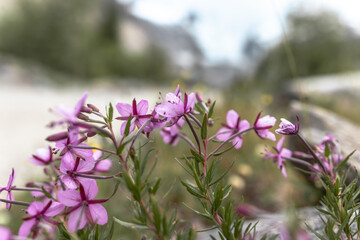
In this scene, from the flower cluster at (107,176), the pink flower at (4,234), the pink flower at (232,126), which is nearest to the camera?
the pink flower at (4,234)

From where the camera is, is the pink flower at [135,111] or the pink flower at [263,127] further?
the pink flower at [263,127]

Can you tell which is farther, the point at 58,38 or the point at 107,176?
the point at 58,38

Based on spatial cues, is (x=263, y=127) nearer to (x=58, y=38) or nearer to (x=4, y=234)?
(x=4, y=234)

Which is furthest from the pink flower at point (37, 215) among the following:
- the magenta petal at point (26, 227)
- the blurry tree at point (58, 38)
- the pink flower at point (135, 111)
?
the blurry tree at point (58, 38)

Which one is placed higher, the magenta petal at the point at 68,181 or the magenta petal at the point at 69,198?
the magenta petal at the point at 68,181

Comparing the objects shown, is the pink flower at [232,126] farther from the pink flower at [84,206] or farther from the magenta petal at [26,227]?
the magenta petal at [26,227]

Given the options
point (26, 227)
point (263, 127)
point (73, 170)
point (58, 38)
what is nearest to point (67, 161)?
point (73, 170)

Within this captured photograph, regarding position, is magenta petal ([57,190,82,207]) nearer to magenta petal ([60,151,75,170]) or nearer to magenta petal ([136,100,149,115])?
magenta petal ([60,151,75,170])

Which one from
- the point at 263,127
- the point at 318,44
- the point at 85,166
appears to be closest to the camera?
the point at 85,166
